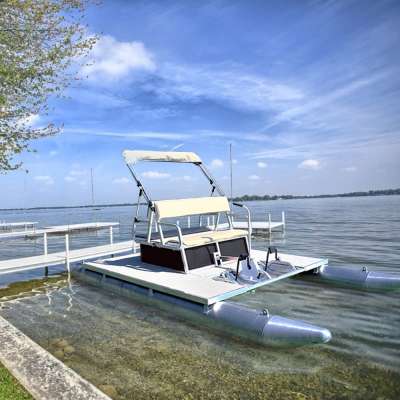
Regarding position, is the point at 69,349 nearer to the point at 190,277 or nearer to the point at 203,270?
the point at 190,277

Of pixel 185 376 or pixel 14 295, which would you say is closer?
pixel 185 376

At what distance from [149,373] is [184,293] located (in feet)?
6.49

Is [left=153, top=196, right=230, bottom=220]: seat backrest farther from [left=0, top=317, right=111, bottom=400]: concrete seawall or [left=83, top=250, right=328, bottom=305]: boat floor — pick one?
[left=0, top=317, right=111, bottom=400]: concrete seawall

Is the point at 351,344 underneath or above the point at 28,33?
underneath

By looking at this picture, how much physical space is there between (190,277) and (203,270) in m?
0.64

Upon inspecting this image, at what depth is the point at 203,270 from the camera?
307 inches

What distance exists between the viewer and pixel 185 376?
428 centimetres

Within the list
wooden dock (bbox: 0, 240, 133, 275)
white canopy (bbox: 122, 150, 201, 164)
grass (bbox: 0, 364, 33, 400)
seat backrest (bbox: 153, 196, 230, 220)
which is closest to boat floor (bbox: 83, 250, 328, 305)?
seat backrest (bbox: 153, 196, 230, 220)

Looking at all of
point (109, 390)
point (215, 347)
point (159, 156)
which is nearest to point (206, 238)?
point (159, 156)

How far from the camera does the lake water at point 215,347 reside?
401 cm

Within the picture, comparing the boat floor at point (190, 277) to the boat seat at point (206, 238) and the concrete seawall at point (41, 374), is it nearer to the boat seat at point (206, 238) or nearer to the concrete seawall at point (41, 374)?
the boat seat at point (206, 238)

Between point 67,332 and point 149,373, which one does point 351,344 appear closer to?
point 149,373

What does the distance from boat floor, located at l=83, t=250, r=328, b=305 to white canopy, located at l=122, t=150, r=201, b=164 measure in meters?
2.81

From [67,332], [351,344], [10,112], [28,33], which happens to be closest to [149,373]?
[67,332]
